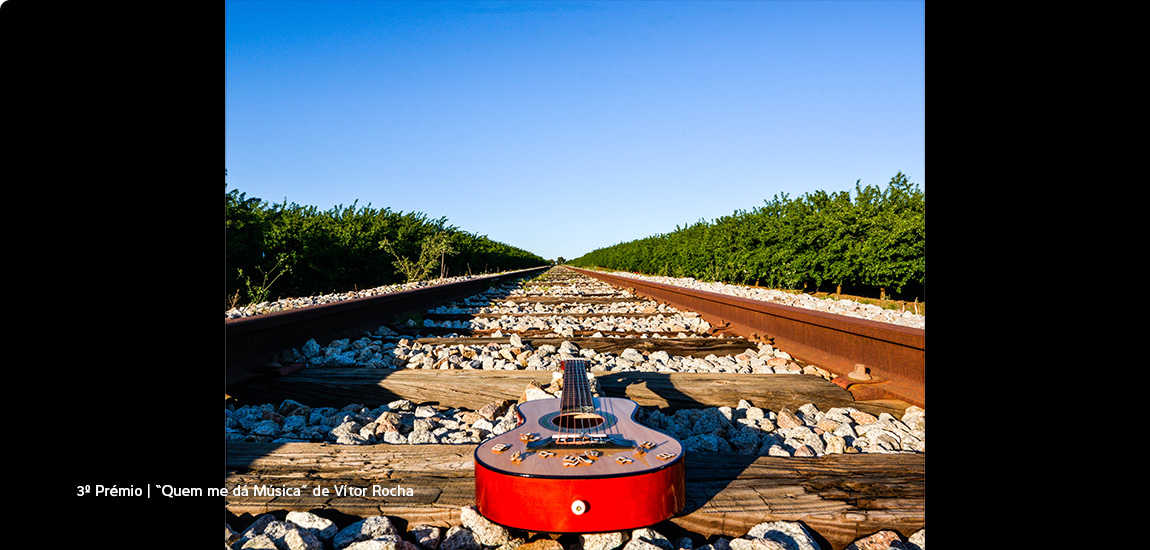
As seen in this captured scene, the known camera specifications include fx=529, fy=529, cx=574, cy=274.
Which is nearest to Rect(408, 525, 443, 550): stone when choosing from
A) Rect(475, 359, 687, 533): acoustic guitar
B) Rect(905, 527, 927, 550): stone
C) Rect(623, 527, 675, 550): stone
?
Rect(475, 359, 687, 533): acoustic guitar

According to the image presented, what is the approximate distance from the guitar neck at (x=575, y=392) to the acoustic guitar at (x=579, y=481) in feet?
0.95

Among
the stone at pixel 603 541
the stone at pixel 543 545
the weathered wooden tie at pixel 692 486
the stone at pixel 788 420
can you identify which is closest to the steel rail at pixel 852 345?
the weathered wooden tie at pixel 692 486

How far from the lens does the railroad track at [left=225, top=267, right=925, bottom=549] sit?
4.96ft

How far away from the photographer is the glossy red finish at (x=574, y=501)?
1.28 meters

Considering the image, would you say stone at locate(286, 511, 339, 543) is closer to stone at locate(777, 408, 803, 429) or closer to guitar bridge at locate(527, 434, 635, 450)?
guitar bridge at locate(527, 434, 635, 450)

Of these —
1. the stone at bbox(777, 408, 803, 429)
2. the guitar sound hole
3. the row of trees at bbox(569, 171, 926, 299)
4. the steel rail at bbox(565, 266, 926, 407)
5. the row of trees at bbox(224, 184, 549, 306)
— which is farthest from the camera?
the row of trees at bbox(569, 171, 926, 299)

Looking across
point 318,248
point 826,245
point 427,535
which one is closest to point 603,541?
point 427,535

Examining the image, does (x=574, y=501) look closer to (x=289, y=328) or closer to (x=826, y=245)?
(x=289, y=328)

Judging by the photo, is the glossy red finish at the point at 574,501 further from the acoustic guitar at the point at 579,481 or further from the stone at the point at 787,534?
the stone at the point at 787,534

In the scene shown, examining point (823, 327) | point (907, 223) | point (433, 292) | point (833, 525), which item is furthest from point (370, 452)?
point (907, 223)

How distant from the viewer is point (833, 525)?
1.44 m

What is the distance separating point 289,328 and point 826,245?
10.9 m

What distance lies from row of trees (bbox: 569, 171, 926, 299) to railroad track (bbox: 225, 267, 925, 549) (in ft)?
13.2
